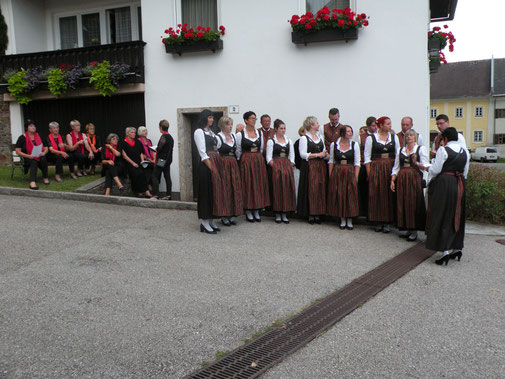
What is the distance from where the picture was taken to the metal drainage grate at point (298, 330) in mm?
3566

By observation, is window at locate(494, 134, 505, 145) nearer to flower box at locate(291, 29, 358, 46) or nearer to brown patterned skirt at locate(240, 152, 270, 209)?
flower box at locate(291, 29, 358, 46)

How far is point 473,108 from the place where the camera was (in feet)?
201

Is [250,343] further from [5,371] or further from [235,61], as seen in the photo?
[235,61]

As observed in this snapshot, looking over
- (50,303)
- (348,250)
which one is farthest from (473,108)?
(50,303)

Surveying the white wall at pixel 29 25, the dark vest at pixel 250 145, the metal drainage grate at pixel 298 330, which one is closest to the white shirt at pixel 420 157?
the metal drainage grate at pixel 298 330

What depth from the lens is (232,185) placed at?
8477 mm

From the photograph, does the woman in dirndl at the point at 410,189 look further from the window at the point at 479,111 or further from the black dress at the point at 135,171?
the window at the point at 479,111

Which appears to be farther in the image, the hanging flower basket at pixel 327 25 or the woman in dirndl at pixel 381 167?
the hanging flower basket at pixel 327 25

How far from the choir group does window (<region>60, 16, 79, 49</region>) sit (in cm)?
→ 934

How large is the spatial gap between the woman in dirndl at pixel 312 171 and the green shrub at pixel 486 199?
10.9 ft

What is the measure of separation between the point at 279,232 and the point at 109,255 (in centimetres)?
301

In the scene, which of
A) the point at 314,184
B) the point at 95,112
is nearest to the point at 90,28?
the point at 95,112

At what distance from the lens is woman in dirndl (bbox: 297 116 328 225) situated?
8789mm

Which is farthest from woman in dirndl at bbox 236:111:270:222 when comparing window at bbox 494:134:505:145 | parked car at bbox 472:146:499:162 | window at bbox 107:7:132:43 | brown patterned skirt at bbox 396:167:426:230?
window at bbox 494:134:505:145
